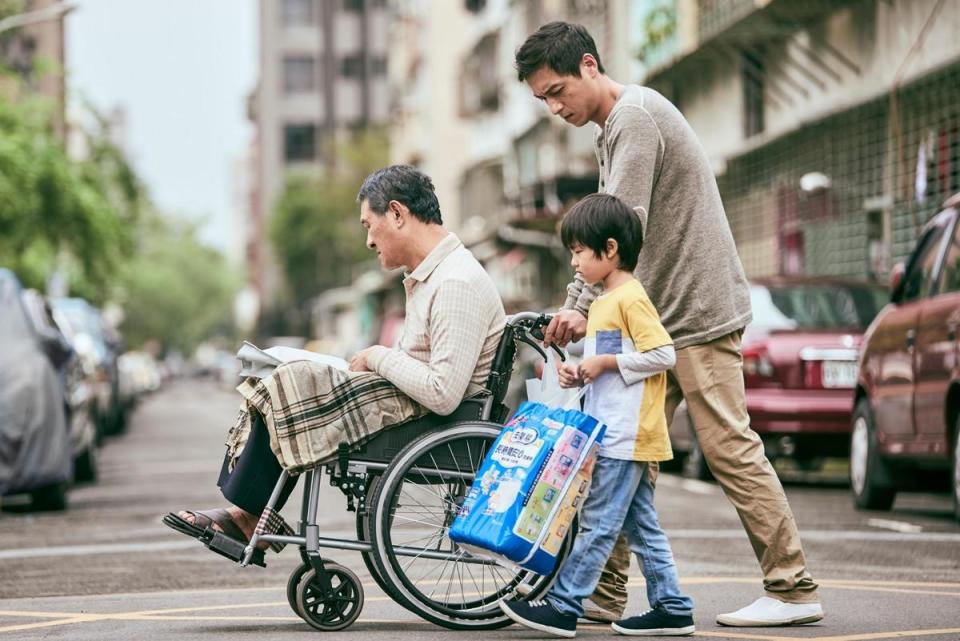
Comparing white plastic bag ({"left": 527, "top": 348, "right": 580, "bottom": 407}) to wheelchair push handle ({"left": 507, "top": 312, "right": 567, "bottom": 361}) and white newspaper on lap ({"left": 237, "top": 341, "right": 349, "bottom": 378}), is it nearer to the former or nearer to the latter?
wheelchair push handle ({"left": 507, "top": 312, "right": 567, "bottom": 361})

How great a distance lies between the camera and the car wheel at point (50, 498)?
45.7ft

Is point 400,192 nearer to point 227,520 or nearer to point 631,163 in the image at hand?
point 631,163

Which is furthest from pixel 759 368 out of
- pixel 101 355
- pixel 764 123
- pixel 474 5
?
pixel 474 5

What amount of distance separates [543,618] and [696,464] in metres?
9.93

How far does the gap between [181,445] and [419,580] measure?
19619 mm

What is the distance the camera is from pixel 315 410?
654 cm

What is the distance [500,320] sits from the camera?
686 centimetres

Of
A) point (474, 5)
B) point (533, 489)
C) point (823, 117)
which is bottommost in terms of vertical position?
point (533, 489)

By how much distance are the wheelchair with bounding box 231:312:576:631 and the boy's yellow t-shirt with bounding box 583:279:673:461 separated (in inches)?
14.7

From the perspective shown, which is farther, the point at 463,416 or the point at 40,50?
the point at 40,50

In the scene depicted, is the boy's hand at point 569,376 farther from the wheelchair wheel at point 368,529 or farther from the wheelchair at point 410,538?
the wheelchair wheel at point 368,529

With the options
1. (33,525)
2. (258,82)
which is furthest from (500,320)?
(258,82)

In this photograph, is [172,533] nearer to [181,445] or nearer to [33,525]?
[33,525]

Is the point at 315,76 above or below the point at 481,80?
above
